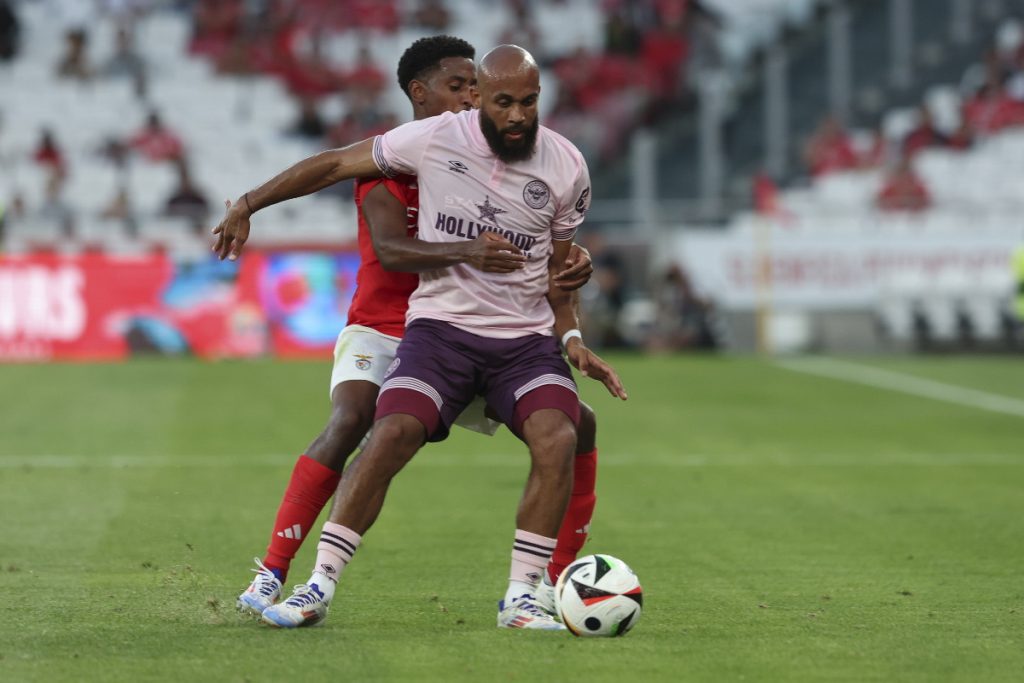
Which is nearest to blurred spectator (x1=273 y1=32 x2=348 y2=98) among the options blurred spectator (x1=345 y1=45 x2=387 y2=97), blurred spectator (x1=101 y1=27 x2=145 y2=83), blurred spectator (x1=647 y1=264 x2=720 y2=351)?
blurred spectator (x1=345 y1=45 x2=387 y2=97)

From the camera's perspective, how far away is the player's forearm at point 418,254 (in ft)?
21.4

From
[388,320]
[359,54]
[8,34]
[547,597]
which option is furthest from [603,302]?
[547,597]

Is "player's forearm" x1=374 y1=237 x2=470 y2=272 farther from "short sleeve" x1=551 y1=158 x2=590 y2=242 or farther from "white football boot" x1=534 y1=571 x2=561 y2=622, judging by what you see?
"white football boot" x1=534 y1=571 x2=561 y2=622

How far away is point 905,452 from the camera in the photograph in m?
13.5

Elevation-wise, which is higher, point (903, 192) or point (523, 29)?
point (523, 29)

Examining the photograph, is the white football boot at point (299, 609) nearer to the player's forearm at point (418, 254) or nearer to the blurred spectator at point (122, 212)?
the player's forearm at point (418, 254)

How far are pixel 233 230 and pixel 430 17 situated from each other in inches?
929

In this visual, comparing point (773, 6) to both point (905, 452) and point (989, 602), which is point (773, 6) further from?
point (989, 602)

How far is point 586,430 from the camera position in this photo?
6945mm

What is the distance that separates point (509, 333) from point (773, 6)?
24.9m

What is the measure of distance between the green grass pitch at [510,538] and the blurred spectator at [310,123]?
9785mm

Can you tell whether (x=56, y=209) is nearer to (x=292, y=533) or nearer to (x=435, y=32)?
(x=435, y=32)

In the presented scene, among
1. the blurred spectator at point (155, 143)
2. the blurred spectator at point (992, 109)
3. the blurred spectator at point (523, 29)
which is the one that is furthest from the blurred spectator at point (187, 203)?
the blurred spectator at point (992, 109)

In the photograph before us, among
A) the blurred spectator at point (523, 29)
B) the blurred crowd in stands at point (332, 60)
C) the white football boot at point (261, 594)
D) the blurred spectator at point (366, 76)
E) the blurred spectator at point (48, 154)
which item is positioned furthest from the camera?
the blurred spectator at point (523, 29)
